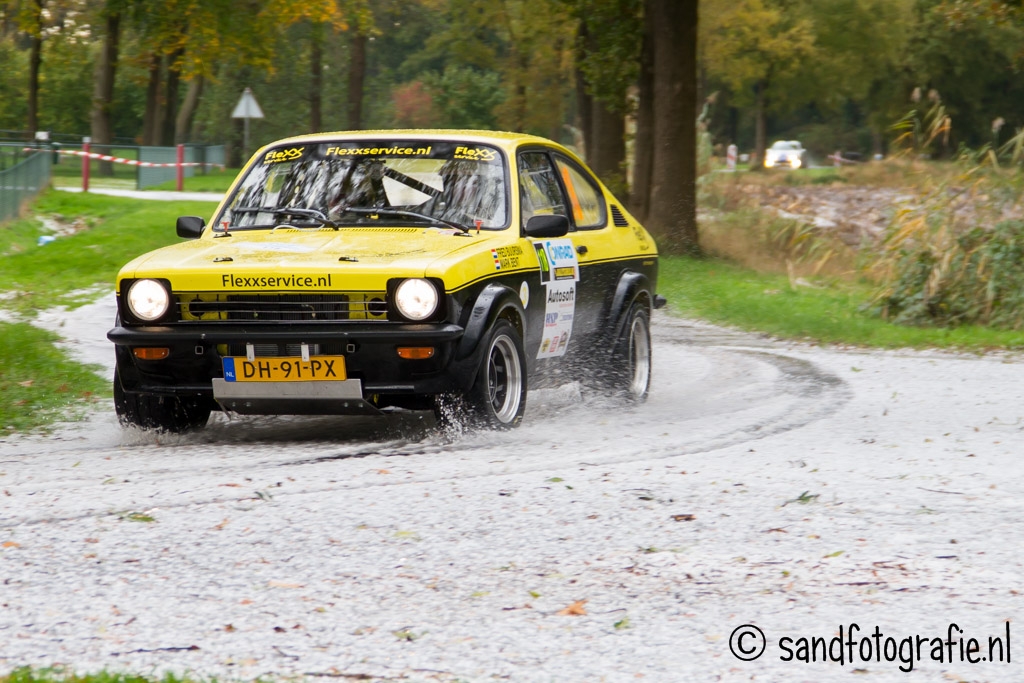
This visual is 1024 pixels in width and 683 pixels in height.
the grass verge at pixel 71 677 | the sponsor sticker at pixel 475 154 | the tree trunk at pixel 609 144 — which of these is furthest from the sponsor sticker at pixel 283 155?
the tree trunk at pixel 609 144

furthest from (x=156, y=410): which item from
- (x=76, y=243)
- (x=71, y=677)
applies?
(x=76, y=243)

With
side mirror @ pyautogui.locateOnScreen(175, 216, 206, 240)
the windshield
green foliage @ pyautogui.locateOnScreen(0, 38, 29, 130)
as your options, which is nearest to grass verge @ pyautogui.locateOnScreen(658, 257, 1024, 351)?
the windshield

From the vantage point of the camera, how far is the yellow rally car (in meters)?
7.52

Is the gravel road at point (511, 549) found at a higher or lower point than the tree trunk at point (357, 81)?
lower

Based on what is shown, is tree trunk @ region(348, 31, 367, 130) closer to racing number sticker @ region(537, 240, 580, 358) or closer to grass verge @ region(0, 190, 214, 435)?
grass verge @ region(0, 190, 214, 435)

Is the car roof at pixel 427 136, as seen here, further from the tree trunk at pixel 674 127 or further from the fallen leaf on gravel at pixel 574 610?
the tree trunk at pixel 674 127

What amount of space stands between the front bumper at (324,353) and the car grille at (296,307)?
1.9 inches

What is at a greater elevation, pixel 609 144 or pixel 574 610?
pixel 609 144

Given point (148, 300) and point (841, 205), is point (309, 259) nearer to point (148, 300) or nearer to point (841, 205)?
point (148, 300)

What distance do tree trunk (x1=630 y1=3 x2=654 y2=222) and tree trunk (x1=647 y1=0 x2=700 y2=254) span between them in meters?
1.24

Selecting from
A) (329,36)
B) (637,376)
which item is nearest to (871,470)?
(637,376)

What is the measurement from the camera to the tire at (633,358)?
9.81 metres

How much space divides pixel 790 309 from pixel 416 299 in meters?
10.7

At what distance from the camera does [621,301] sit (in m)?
9.78
